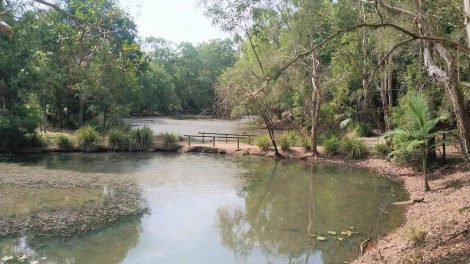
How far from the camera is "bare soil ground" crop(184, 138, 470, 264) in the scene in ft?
23.3

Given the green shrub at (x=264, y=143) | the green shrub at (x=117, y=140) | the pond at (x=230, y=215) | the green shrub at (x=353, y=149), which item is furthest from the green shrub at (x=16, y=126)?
the green shrub at (x=353, y=149)

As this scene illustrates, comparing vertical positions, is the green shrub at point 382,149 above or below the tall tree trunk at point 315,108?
below

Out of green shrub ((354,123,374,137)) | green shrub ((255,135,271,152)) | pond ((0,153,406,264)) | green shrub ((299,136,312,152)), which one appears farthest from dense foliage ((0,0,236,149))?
green shrub ((354,123,374,137))

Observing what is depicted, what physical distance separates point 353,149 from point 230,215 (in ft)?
36.1

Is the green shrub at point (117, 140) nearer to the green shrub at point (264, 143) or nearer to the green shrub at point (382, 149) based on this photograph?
the green shrub at point (264, 143)

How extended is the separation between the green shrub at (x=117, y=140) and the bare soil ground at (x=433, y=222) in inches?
587

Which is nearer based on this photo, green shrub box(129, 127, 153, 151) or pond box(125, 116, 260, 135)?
green shrub box(129, 127, 153, 151)

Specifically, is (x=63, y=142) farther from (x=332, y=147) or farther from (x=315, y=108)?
(x=332, y=147)

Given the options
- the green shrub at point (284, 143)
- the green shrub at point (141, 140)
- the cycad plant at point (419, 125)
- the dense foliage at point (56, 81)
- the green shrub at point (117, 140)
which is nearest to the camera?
the cycad plant at point (419, 125)

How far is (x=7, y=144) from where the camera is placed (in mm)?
24125

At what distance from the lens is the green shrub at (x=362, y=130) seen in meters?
29.1

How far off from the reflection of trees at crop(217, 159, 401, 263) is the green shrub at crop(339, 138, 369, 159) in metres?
1.95

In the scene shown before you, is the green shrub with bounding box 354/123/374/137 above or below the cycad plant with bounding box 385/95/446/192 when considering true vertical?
below

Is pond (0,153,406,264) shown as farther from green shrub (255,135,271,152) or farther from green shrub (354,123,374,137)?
green shrub (354,123,374,137)
